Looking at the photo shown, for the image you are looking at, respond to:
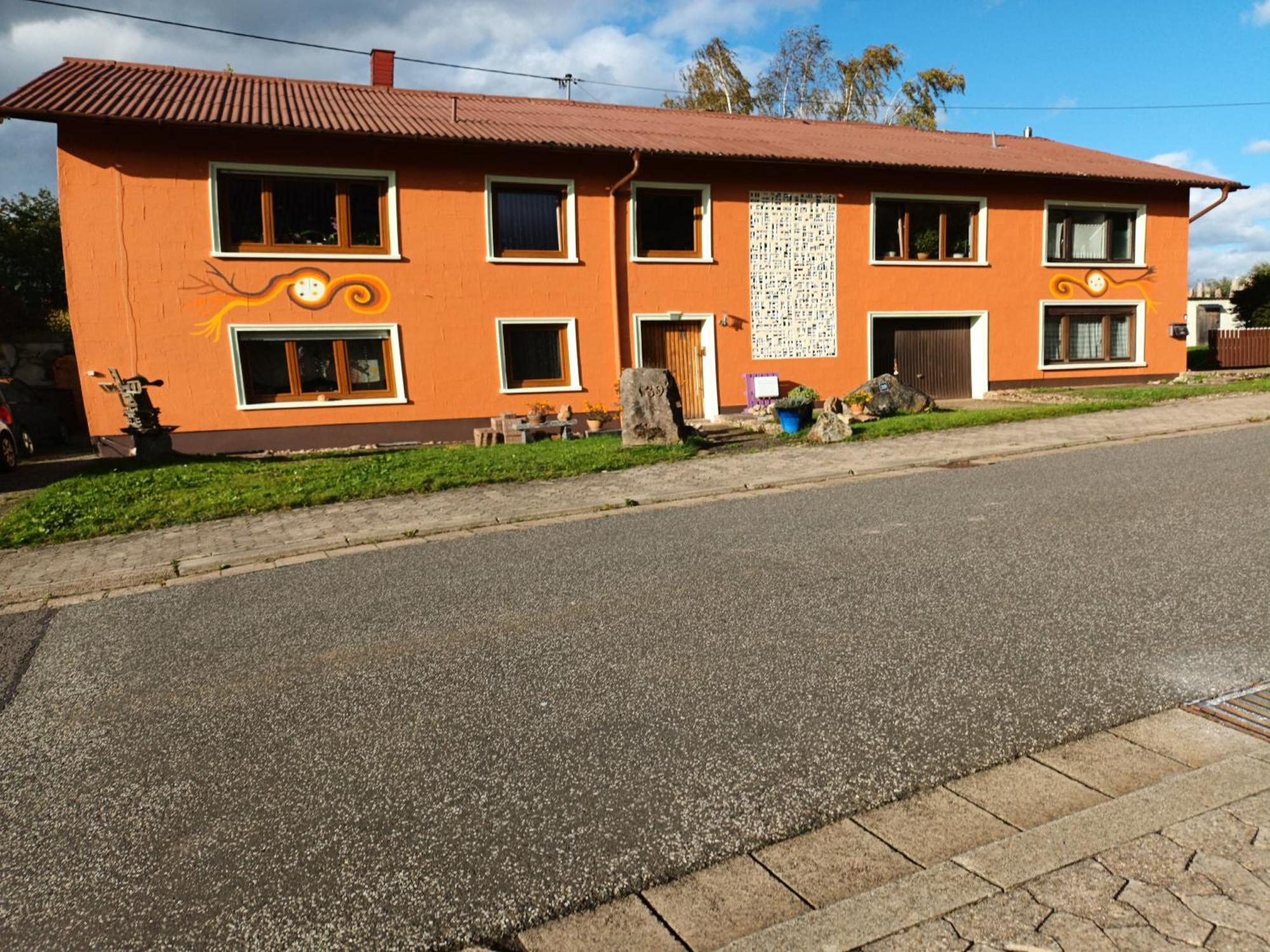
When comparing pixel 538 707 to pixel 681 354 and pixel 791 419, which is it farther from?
pixel 681 354

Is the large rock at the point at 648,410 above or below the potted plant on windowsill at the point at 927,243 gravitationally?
below

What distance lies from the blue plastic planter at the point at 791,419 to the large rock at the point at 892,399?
1.90 m

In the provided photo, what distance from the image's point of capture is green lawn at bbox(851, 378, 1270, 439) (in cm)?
1329

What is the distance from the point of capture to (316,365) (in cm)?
1573

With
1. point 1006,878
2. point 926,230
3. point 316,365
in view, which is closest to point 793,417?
point 926,230

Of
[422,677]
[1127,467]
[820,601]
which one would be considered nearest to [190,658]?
[422,677]

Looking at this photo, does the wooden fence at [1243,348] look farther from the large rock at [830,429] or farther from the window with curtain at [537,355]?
the window with curtain at [537,355]

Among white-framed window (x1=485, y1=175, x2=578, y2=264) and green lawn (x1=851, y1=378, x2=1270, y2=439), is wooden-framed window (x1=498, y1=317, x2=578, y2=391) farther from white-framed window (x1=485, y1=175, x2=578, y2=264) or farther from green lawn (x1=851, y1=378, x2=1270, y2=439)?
green lawn (x1=851, y1=378, x2=1270, y2=439)

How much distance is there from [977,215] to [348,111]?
45.9 ft

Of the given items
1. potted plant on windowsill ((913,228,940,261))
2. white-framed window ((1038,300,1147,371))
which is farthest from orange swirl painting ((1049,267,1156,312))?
potted plant on windowsill ((913,228,940,261))

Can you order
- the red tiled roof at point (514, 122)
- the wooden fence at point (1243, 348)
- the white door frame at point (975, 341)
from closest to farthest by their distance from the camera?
the red tiled roof at point (514, 122), the white door frame at point (975, 341), the wooden fence at point (1243, 348)

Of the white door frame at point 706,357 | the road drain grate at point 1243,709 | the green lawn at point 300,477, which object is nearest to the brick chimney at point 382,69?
the white door frame at point 706,357

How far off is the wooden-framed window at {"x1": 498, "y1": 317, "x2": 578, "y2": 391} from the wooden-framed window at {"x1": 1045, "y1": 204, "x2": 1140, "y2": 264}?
39.0 ft

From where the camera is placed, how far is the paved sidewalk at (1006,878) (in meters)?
2.11
